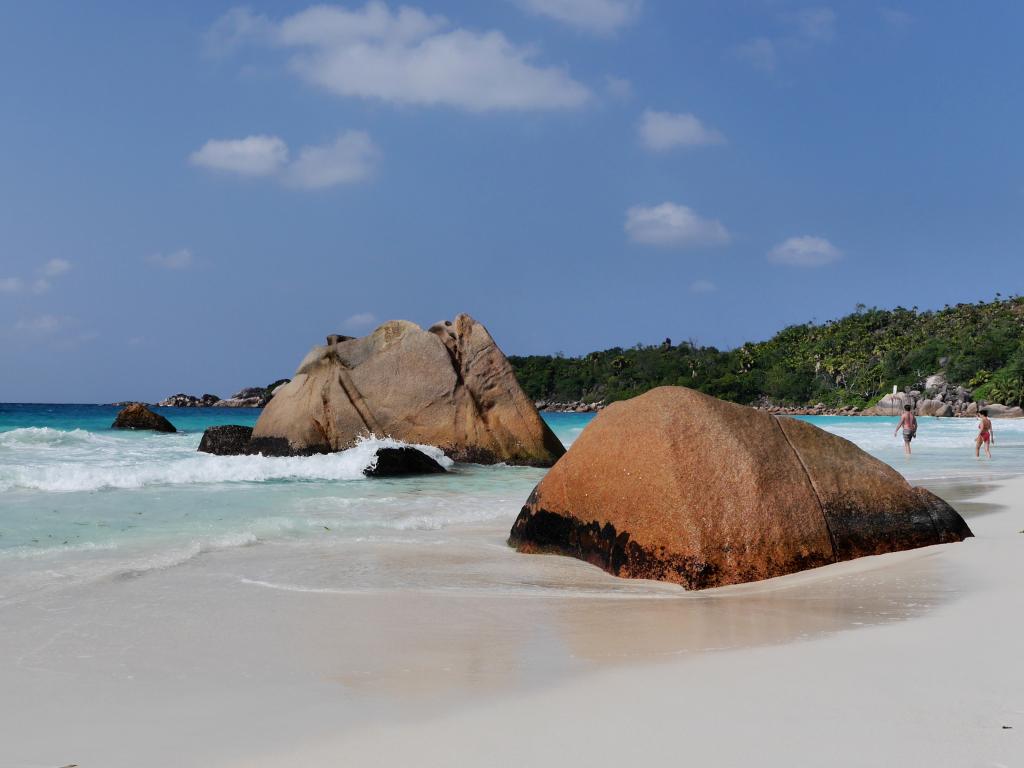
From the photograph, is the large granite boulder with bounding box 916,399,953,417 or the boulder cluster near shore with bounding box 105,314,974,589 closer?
the boulder cluster near shore with bounding box 105,314,974,589

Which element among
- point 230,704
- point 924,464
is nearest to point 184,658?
point 230,704

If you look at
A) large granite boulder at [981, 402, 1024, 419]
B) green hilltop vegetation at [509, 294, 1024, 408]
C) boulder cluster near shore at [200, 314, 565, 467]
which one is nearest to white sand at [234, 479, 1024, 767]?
boulder cluster near shore at [200, 314, 565, 467]

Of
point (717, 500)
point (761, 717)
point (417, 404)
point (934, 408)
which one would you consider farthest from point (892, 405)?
point (761, 717)

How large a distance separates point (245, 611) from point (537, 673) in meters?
1.96

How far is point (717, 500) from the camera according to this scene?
18.8 ft

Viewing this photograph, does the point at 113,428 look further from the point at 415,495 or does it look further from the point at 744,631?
the point at 744,631

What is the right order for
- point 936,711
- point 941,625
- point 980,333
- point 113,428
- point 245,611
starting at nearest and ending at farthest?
point 936,711 < point 941,625 < point 245,611 < point 113,428 < point 980,333

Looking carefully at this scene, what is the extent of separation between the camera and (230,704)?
318 centimetres

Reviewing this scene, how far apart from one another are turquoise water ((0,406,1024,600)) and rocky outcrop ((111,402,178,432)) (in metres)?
12.0

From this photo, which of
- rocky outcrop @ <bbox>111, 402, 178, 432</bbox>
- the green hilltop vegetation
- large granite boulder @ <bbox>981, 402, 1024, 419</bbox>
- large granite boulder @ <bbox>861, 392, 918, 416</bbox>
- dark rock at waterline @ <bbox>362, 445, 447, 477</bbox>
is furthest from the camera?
the green hilltop vegetation

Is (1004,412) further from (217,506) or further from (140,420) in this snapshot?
(217,506)

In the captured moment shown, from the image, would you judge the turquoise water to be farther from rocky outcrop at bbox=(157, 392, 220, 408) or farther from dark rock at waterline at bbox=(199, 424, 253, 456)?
rocky outcrop at bbox=(157, 392, 220, 408)

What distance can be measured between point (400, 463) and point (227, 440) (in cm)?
459

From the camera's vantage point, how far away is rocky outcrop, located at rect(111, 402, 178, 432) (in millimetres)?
28797
